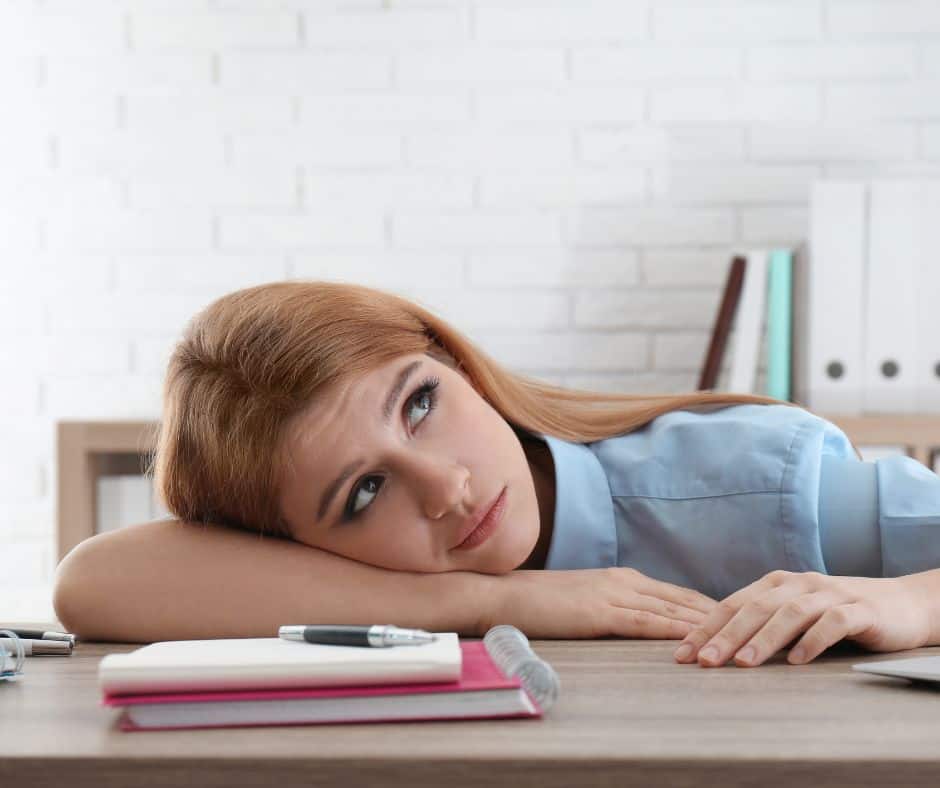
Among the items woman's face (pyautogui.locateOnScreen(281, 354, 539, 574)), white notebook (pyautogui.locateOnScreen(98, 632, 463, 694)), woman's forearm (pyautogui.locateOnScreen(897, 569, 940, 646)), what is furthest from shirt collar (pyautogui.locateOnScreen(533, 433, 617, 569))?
white notebook (pyautogui.locateOnScreen(98, 632, 463, 694))

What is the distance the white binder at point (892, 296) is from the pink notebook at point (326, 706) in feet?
5.77

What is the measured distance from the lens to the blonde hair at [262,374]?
1031mm

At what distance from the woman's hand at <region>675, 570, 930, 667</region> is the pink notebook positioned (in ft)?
0.71

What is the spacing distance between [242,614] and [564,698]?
1.36 ft

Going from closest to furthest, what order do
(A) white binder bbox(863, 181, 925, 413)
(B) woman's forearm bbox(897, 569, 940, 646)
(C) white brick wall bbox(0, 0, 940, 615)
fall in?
(B) woman's forearm bbox(897, 569, 940, 646)
(A) white binder bbox(863, 181, 925, 413)
(C) white brick wall bbox(0, 0, 940, 615)

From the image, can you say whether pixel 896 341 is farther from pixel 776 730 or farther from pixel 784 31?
pixel 776 730

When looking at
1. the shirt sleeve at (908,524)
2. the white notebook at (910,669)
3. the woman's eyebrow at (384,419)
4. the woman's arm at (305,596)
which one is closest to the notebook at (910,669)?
the white notebook at (910,669)

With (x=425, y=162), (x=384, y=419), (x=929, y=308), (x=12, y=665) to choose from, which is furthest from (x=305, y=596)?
(x=425, y=162)

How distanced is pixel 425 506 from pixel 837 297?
139 cm

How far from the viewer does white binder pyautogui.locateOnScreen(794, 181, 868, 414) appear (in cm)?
217

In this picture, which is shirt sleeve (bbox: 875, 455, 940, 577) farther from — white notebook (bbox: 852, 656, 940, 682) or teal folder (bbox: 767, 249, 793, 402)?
teal folder (bbox: 767, 249, 793, 402)

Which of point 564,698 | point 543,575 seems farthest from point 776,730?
point 543,575

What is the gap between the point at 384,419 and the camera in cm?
103

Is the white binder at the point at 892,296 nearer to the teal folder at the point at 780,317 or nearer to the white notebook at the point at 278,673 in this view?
the teal folder at the point at 780,317
